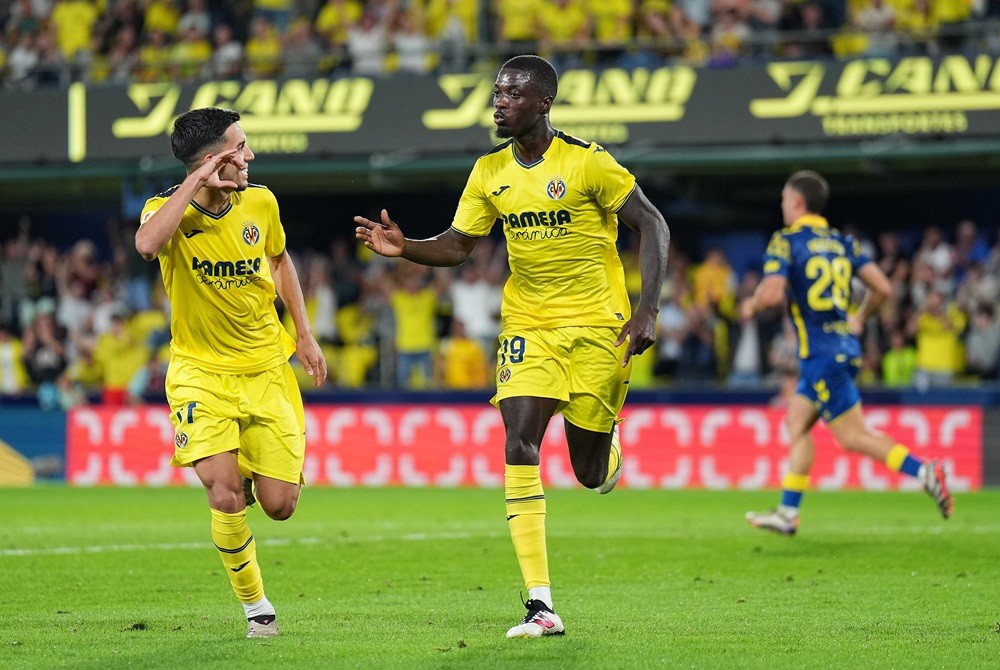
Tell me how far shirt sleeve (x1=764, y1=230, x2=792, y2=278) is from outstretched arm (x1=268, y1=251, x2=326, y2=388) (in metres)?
4.56

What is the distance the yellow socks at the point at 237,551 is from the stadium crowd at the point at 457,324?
1195cm

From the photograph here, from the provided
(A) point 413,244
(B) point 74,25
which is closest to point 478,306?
(B) point 74,25

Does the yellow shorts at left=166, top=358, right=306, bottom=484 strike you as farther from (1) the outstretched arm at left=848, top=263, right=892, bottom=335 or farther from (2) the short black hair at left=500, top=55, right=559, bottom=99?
(1) the outstretched arm at left=848, top=263, right=892, bottom=335

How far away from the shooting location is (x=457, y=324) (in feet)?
64.9

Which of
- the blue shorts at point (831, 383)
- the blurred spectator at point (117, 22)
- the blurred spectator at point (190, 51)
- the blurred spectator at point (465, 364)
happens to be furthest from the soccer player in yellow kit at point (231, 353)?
the blurred spectator at point (117, 22)

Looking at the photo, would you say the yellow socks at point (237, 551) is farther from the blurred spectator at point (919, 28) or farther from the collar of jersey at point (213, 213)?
the blurred spectator at point (919, 28)

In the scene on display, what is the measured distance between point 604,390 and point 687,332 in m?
12.7

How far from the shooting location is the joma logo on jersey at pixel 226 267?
6.70 m

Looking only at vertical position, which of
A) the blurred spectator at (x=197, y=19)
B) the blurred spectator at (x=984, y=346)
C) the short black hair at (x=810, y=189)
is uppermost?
the blurred spectator at (x=197, y=19)

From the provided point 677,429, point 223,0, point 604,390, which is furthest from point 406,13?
point 604,390

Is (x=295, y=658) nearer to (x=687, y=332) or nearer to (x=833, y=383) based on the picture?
(x=833, y=383)

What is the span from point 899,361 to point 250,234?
13.3 metres

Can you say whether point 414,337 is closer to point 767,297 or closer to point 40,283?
point 40,283

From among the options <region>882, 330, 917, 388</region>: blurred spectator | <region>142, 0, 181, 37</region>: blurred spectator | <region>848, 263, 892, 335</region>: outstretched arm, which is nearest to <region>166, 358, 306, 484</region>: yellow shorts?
<region>848, 263, 892, 335</region>: outstretched arm
